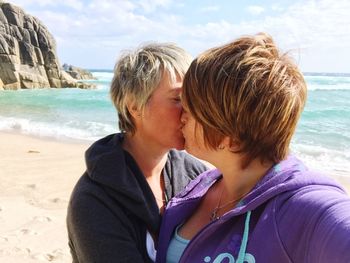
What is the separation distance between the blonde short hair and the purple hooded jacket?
81 cm

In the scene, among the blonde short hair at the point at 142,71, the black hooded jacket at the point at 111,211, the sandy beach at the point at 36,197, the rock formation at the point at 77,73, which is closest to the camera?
the black hooded jacket at the point at 111,211

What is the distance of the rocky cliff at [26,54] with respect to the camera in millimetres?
36438

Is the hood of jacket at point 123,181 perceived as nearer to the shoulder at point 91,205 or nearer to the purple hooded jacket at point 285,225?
the shoulder at point 91,205

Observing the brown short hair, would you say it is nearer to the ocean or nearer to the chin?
the chin

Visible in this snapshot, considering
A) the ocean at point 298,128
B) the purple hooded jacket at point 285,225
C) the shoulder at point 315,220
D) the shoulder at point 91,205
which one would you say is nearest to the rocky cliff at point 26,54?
the ocean at point 298,128

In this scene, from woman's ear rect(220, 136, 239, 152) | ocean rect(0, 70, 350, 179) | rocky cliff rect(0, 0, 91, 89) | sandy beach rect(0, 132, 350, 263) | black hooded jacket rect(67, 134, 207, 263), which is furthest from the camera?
rocky cliff rect(0, 0, 91, 89)

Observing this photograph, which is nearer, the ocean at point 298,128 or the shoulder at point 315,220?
the shoulder at point 315,220

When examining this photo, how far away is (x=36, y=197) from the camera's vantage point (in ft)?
20.2

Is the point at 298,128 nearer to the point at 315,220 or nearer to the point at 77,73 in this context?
the point at 315,220

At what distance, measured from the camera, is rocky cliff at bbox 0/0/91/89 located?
3644 cm

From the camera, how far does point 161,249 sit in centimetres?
171

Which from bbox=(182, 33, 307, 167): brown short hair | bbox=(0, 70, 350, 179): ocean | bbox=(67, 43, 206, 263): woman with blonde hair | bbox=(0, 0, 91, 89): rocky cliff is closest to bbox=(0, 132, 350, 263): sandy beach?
bbox=(0, 70, 350, 179): ocean

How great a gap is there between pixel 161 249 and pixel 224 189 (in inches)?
13.8

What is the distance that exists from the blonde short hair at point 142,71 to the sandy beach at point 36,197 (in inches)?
106
